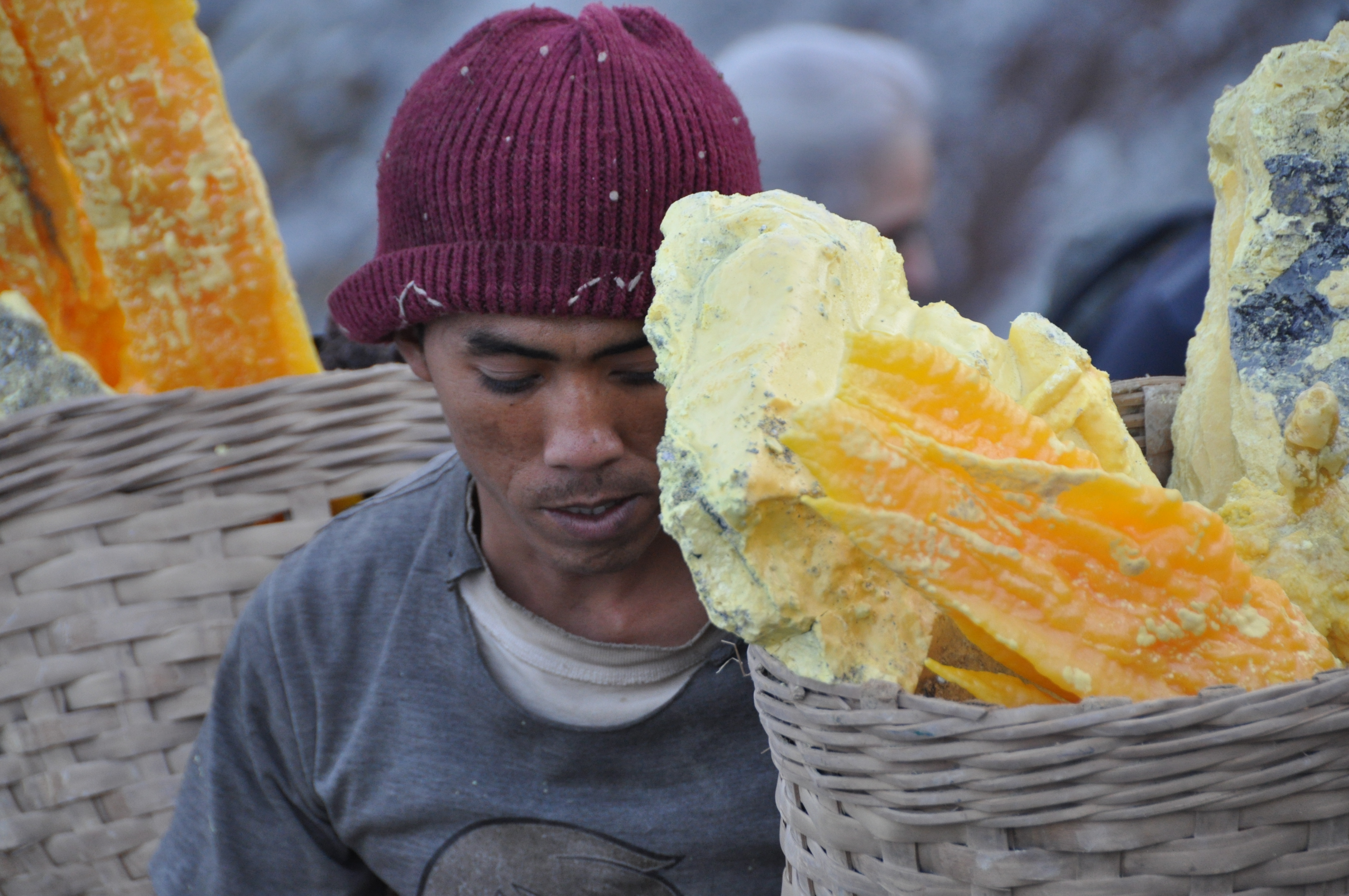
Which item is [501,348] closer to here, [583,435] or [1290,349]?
[583,435]

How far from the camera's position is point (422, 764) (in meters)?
1.16

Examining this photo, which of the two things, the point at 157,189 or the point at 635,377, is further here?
the point at 157,189

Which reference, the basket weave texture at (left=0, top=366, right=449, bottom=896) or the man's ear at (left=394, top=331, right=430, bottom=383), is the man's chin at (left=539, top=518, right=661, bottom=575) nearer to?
the man's ear at (left=394, top=331, right=430, bottom=383)

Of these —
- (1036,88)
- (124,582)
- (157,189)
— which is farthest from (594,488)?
(1036,88)

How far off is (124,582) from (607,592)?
25.2 inches

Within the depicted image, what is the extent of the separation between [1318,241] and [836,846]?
580 mm

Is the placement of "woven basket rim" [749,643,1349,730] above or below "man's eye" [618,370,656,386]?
above

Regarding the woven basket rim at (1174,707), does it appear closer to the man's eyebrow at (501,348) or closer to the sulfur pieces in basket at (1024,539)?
the sulfur pieces in basket at (1024,539)

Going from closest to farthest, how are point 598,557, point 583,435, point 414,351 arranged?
point 583,435
point 598,557
point 414,351

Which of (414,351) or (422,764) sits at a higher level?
(414,351)

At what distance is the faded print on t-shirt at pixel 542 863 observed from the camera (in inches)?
42.8

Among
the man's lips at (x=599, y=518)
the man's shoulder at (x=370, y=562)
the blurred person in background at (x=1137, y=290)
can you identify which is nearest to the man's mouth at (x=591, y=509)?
the man's lips at (x=599, y=518)

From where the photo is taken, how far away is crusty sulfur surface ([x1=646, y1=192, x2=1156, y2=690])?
0.57 m

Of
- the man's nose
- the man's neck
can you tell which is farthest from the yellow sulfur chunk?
the man's neck
